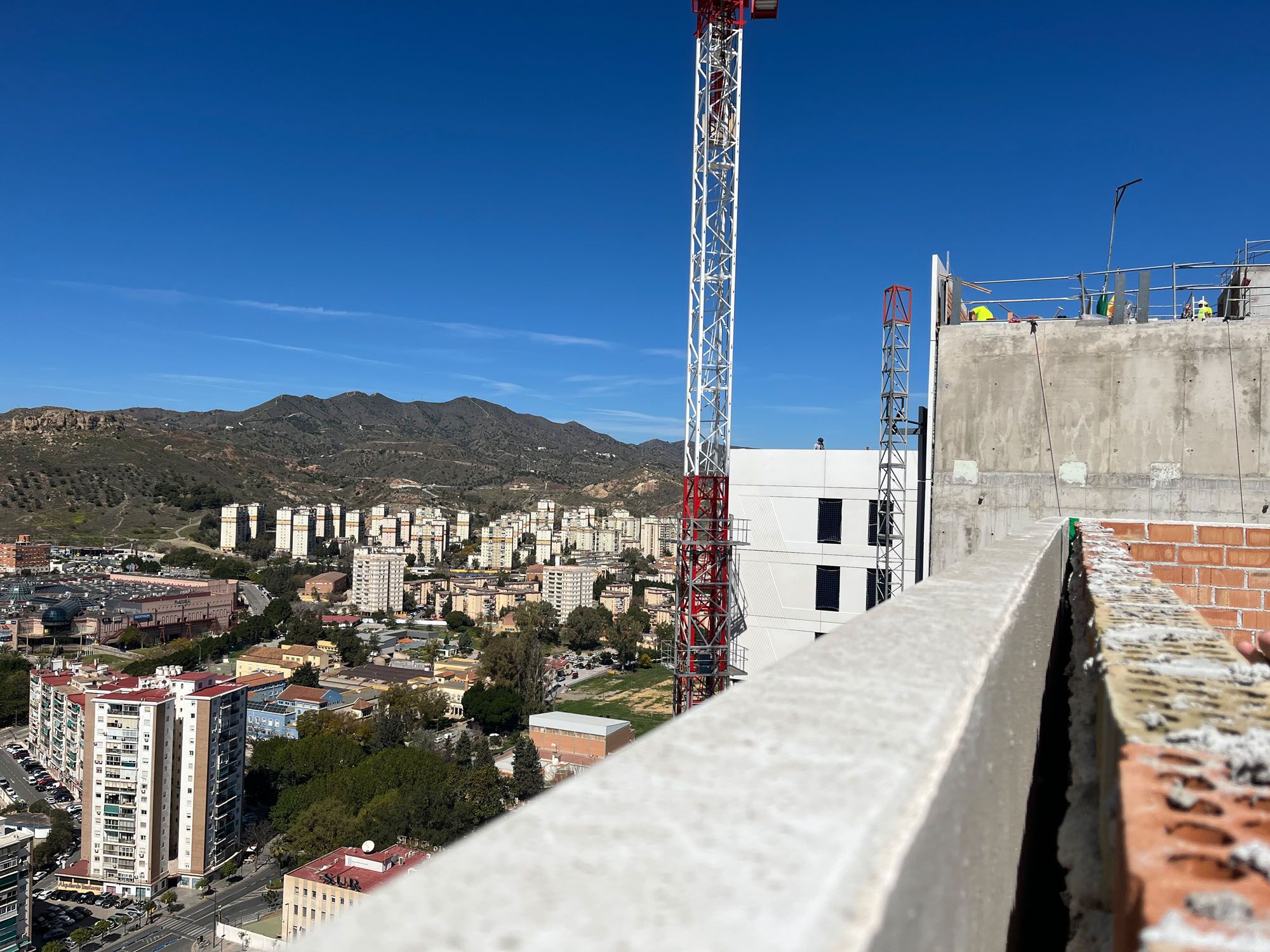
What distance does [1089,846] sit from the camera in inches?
37.2

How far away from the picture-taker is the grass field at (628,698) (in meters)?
33.2

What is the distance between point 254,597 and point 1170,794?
65.6 metres

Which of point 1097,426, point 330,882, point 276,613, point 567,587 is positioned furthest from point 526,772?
point 567,587

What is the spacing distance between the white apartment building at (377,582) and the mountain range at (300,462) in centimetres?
2336

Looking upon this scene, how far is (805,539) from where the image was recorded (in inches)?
388

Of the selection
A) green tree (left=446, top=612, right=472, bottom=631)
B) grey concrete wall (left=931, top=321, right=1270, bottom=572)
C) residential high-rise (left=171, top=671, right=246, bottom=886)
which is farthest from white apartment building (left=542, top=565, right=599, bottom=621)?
grey concrete wall (left=931, top=321, right=1270, bottom=572)

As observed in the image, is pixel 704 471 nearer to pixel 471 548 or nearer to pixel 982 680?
pixel 982 680

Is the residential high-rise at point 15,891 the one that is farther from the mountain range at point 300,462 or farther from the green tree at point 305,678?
the mountain range at point 300,462

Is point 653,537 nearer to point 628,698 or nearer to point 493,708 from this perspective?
point 628,698

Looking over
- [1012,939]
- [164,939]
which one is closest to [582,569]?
[164,939]

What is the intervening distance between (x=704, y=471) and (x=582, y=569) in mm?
47195

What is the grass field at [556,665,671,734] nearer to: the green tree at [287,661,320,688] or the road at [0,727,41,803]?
the green tree at [287,661,320,688]

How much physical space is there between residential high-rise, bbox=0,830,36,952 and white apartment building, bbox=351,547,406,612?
136ft

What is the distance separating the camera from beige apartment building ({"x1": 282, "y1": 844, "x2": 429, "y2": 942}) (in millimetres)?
18641
